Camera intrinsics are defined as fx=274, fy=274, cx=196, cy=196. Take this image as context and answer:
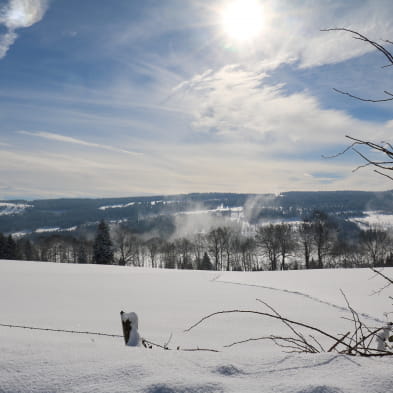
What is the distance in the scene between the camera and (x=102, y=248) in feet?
125

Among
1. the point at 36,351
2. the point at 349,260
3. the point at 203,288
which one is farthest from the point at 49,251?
the point at 36,351

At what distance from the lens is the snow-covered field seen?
909 millimetres

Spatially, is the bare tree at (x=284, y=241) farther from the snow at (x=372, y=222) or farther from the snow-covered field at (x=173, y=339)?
the snow at (x=372, y=222)

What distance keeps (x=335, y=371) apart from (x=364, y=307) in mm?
7546

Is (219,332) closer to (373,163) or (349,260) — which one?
(373,163)

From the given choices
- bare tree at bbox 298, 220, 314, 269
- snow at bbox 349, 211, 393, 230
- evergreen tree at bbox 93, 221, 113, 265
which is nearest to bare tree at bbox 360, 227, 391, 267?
bare tree at bbox 298, 220, 314, 269

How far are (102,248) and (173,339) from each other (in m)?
36.1

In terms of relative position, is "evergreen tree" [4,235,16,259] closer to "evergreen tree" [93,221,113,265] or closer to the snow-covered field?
"evergreen tree" [93,221,113,265]

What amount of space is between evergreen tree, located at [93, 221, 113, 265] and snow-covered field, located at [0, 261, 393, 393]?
29125mm

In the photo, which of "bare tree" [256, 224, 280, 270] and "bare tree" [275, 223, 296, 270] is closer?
"bare tree" [275, 223, 296, 270]

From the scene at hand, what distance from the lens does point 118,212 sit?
18250 cm

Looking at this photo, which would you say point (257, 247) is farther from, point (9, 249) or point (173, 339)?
point (173, 339)

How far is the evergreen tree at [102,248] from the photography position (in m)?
38.0

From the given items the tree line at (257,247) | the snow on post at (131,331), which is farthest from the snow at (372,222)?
the snow on post at (131,331)
